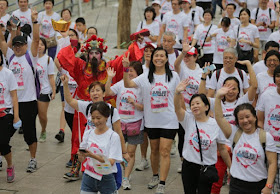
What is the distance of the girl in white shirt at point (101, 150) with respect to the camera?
6.58 metres

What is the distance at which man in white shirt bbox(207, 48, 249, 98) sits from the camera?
8.50 meters

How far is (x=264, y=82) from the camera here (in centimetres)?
816

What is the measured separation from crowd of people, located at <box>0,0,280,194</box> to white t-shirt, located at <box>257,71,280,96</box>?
0.01 meters

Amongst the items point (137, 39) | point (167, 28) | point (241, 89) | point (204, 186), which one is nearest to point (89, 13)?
point (167, 28)

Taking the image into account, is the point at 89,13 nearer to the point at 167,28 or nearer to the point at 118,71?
the point at 167,28

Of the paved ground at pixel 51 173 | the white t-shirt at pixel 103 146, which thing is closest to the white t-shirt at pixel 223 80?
the paved ground at pixel 51 173

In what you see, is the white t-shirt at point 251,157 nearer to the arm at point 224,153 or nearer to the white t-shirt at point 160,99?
the arm at point 224,153

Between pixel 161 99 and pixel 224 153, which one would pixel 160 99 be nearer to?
pixel 161 99

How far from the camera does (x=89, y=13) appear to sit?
878 inches

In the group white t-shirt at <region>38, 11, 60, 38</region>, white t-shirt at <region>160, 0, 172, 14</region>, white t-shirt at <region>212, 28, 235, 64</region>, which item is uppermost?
white t-shirt at <region>160, 0, 172, 14</region>

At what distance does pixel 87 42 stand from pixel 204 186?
9.63 ft

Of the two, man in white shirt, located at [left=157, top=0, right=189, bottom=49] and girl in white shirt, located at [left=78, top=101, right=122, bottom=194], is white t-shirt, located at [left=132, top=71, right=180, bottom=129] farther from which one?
man in white shirt, located at [left=157, top=0, right=189, bottom=49]

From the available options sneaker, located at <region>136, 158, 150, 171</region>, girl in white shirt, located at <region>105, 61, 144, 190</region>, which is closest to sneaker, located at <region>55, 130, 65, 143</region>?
sneaker, located at <region>136, 158, 150, 171</region>

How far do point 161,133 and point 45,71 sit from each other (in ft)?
9.74
